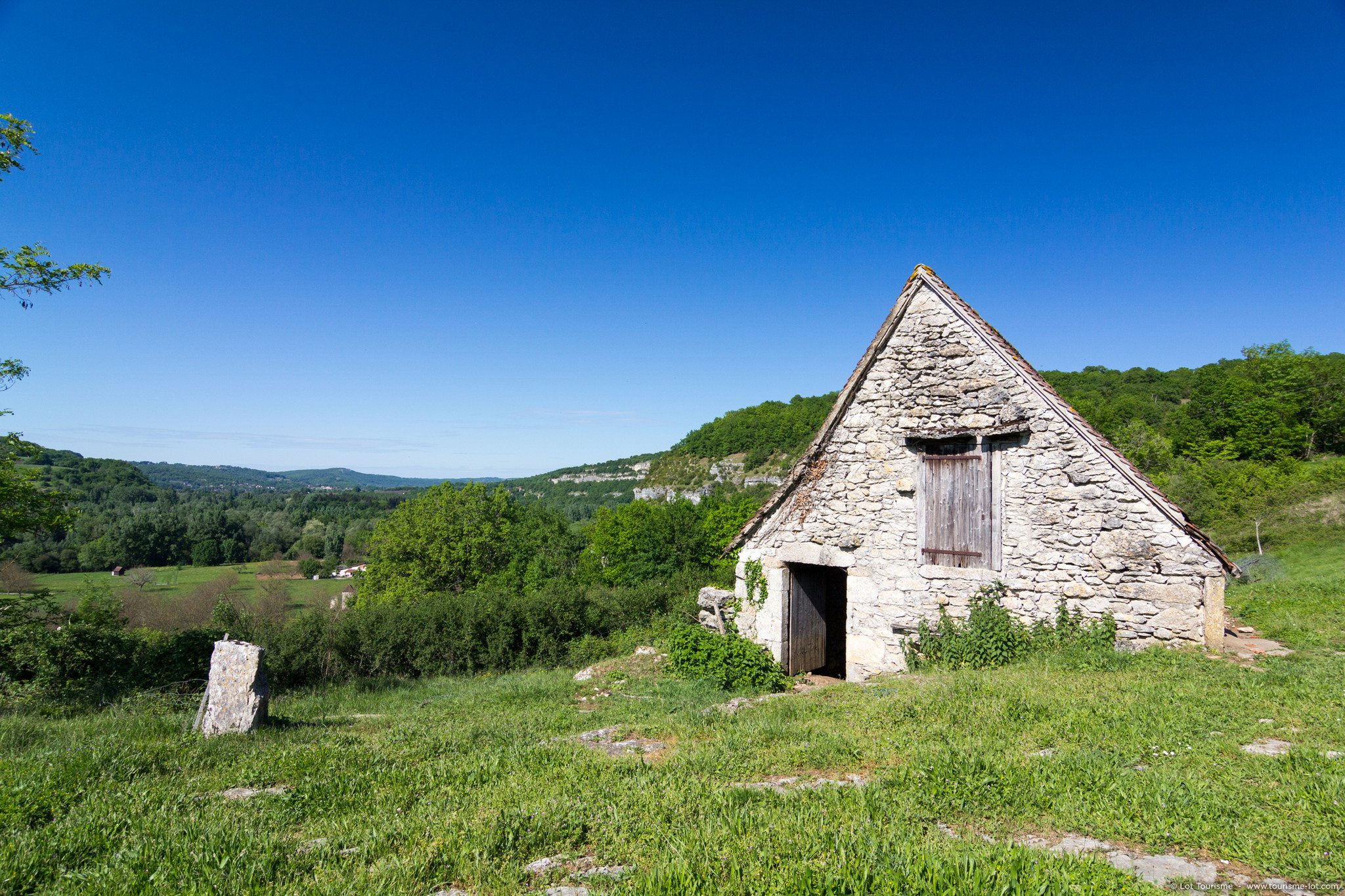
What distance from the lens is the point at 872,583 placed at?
10148 mm

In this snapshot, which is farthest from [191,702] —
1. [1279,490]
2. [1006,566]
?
[1279,490]

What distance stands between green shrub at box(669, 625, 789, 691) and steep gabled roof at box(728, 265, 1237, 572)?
1789 millimetres

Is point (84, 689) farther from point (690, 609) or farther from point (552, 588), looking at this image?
point (690, 609)

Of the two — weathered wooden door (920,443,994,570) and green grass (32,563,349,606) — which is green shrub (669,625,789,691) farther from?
green grass (32,563,349,606)

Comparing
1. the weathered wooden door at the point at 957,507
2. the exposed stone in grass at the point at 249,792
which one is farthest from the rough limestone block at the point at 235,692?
the weathered wooden door at the point at 957,507

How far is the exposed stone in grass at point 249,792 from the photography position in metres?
4.67

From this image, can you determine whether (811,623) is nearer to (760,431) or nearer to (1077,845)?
(1077,845)

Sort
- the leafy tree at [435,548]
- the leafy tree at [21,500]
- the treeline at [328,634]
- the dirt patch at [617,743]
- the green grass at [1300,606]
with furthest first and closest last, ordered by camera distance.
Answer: the leafy tree at [435,548] < the treeline at [328,634] < the leafy tree at [21,500] < the green grass at [1300,606] < the dirt patch at [617,743]

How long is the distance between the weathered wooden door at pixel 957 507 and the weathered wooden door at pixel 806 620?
2.46 metres

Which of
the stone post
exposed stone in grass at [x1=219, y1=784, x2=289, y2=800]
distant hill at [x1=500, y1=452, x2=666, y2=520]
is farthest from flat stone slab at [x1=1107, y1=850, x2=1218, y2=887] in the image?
distant hill at [x1=500, y1=452, x2=666, y2=520]

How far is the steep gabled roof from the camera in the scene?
324 inches

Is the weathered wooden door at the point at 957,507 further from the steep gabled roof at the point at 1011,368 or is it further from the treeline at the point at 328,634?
the treeline at the point at 328,634

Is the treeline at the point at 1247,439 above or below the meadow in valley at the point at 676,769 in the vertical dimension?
above

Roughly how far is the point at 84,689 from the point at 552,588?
10.6m
